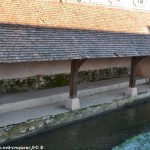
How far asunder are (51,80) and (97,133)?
4213 mm

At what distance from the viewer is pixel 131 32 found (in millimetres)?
15219

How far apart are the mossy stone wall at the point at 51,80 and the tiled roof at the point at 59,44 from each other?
2695 millimetres

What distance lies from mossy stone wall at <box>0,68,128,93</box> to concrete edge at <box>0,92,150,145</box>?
8.14 ft

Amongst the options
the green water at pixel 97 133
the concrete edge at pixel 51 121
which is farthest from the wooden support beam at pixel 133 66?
the green water at pixel 97 133

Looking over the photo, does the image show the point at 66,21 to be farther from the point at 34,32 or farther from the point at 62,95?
the point at 62,95

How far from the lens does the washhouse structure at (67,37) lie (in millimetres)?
10219

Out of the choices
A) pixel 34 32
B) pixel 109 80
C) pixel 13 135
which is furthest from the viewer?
pixel 109 80

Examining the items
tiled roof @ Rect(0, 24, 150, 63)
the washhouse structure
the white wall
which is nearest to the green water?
the washhouse structure

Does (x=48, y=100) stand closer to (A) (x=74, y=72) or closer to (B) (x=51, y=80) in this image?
(A) (x=74, y=72)

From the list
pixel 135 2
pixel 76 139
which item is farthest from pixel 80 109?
pixel 135 2

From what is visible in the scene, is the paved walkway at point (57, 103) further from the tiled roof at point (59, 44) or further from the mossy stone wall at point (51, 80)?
the tiled roof at point (59, 44)

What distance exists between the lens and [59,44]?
11125 millimetres

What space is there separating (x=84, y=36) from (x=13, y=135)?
4.80 meters

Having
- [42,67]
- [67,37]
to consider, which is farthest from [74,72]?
[42,67]
